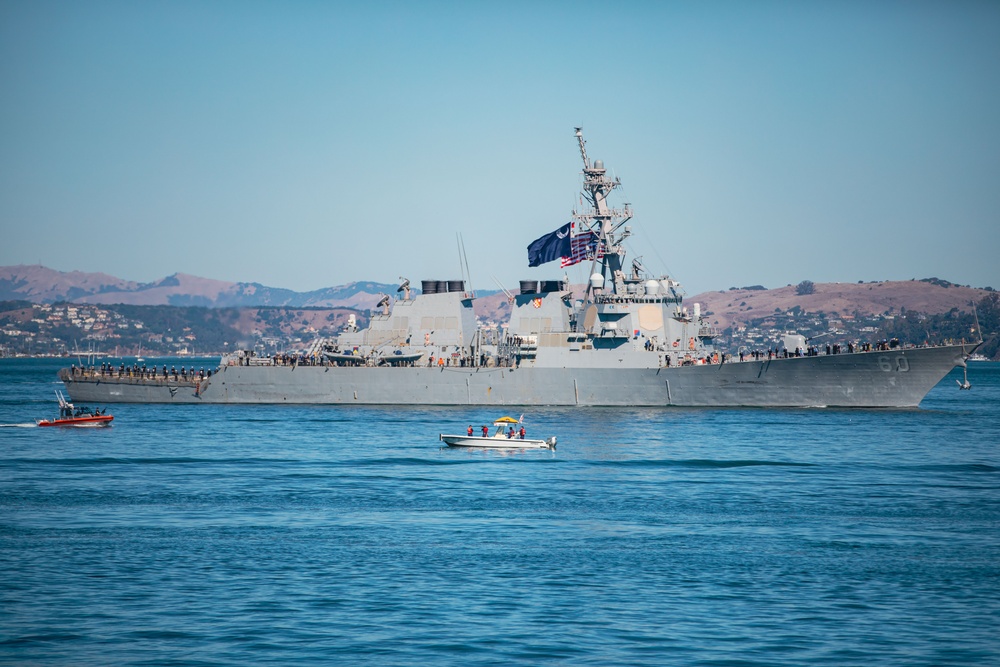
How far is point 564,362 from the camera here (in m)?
55.4

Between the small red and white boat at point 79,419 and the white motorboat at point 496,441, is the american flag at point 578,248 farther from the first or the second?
the small red and white boat at point 79,419

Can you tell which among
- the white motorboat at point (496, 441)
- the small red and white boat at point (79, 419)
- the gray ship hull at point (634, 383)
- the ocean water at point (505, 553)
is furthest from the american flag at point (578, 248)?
the small red and white boat at point (79, 419)

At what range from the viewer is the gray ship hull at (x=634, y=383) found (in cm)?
5172

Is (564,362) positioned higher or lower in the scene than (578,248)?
lower

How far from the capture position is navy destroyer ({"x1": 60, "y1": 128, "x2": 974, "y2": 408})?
172 feet

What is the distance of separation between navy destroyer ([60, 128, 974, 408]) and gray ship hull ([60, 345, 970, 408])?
0.07m

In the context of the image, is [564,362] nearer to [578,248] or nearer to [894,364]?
[578,248]

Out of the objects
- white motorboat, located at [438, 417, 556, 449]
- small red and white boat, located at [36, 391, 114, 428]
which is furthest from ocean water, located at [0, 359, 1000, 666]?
small red and white boat, located at [36, 391, 114, 428]

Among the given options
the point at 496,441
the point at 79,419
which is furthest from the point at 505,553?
the point at 79,419

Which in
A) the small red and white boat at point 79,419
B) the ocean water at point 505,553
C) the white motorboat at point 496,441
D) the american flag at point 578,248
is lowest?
the ocean water at point 505,553

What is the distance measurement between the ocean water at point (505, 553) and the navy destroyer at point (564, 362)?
9.61 metres

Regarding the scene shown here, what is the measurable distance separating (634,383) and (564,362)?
4071 millimetres

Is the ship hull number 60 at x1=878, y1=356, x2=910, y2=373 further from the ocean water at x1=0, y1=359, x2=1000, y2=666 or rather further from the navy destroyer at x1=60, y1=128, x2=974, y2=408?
the ocean water at x1=0, y1=359, x2=1000, y2=666

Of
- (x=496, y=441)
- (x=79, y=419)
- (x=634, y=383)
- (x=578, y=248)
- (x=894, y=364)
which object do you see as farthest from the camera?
(x=578, y=248)
